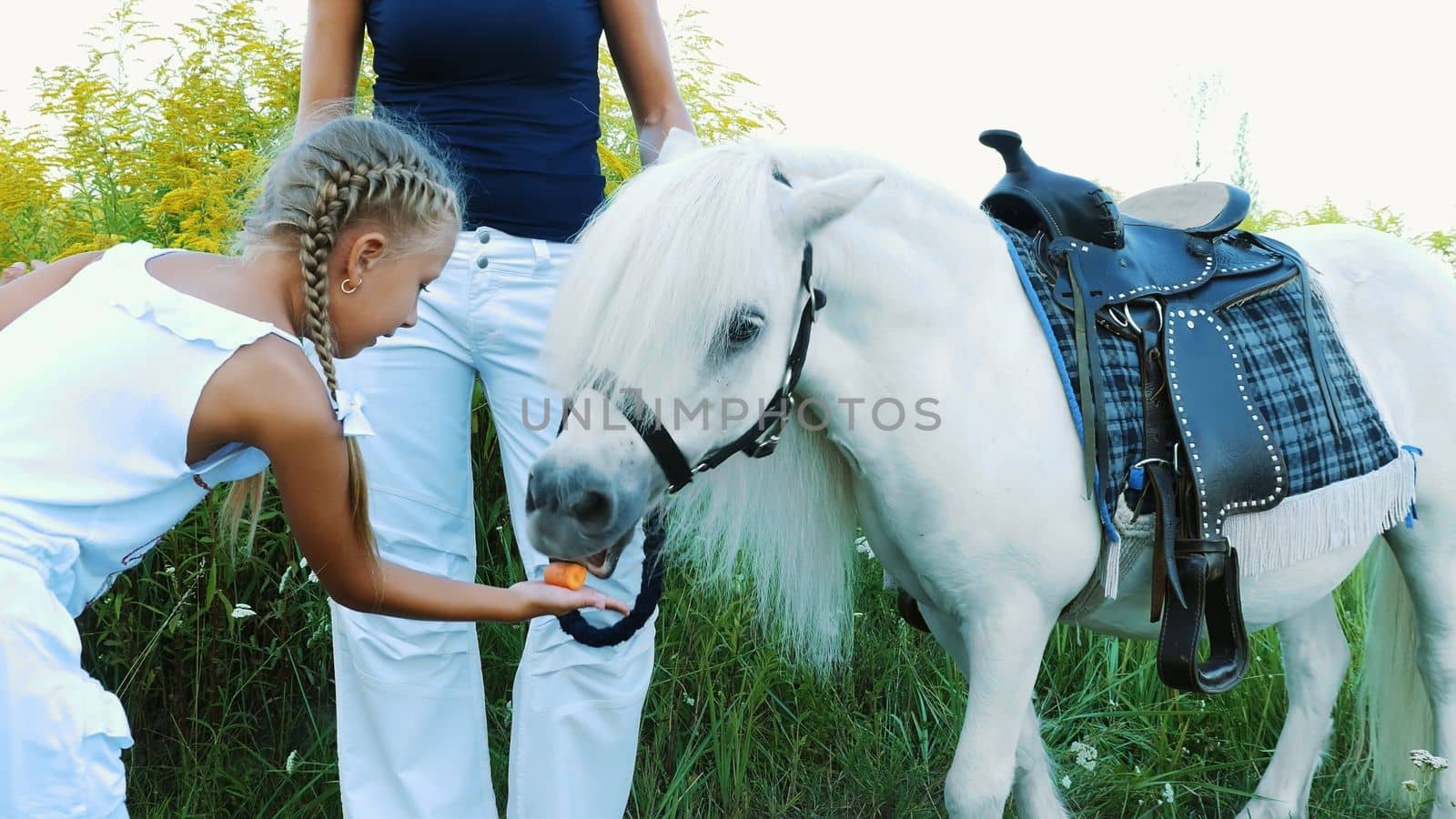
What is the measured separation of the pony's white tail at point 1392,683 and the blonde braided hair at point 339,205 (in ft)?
7.66

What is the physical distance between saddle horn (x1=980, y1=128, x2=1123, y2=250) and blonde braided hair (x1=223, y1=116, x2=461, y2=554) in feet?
3.54

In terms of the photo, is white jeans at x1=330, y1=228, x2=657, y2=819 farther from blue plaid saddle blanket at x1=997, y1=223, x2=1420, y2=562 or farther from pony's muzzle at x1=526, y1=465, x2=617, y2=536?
blue plaid saddle blanket at x1=997, y1=223, x2=1420, y2=562

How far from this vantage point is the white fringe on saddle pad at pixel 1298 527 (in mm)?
1869

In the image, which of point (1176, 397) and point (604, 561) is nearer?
point (604, 561)

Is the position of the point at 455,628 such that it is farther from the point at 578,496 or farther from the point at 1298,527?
the point at 1298,527

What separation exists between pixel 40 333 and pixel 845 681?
2.11 m

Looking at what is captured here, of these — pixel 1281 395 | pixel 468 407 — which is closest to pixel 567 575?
pixel 468 407

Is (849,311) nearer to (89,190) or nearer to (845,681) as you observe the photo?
(845,681)

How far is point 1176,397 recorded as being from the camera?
1.84 m

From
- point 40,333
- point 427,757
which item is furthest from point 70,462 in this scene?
point 427,757

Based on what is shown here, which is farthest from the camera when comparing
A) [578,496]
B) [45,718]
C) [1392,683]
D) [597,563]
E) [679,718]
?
[679,718]

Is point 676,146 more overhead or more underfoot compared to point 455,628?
more overhead

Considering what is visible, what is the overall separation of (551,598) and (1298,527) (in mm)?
1426

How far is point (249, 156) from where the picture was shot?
2852mm
